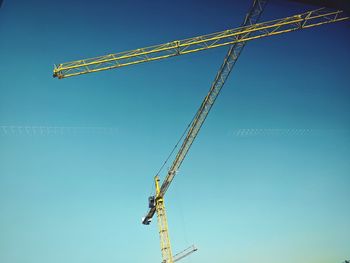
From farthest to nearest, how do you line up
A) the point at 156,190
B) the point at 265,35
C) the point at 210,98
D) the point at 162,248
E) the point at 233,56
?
the point at 156,190 → the point at 162,248 → the point at 210,98 → the point at 233,56 → the point at 265,35

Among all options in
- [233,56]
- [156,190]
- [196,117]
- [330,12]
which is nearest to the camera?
[330,12]

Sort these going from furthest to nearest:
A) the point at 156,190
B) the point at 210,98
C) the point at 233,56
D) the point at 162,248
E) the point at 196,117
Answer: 1. the point at 156,190
2. the point at 162,248
3. the point at 196,117
4. the point at 210,98
5. the point at 233,56

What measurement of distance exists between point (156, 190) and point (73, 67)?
27926 millimetres

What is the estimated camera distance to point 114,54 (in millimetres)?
29297

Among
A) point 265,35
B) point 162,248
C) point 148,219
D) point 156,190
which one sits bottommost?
point 162,248

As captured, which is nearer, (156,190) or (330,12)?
(330,12)

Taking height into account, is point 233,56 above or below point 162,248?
above

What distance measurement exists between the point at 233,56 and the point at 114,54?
1346cm

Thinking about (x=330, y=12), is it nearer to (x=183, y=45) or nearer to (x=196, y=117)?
(x=183, y=45)

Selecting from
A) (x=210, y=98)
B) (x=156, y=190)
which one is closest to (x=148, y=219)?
(x=156, y=190)

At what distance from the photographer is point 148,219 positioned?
1976 inches

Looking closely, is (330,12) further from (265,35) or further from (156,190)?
(156,190)

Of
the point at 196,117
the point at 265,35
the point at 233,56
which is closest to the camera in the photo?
the point at 265,35

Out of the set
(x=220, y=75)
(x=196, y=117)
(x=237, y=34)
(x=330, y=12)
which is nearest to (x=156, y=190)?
(x=196, y=117)
